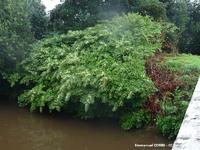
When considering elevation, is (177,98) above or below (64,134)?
above

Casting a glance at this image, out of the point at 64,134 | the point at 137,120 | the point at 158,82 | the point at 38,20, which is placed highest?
the point at 38,20

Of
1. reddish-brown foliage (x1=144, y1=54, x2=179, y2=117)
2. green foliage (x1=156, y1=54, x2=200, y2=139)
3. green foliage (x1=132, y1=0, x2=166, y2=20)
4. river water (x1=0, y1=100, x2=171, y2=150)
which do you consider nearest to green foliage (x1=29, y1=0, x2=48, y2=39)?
green foliage (x1=132, y1=0, x2=166, y2=20)

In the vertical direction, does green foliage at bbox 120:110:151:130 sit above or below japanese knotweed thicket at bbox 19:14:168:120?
below

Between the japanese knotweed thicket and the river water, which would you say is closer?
the river water

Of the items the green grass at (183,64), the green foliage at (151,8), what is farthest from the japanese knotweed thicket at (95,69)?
the green foliage at (151,8)

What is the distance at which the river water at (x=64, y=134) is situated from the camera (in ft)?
29.0

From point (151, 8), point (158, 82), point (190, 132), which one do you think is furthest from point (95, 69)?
point (190, 132)

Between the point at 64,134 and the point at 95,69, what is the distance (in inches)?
58.8

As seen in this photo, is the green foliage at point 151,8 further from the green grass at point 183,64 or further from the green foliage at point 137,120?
the green foliage at point 137,120

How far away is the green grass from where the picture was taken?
32.6 ft

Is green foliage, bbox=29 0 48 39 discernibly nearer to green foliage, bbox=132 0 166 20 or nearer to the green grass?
green foliage, bbox=132 0 166 20

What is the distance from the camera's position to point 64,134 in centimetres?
946

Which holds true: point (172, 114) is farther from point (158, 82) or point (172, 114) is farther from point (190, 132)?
point (190, 132)

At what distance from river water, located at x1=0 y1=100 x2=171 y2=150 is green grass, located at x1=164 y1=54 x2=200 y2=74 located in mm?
1671
